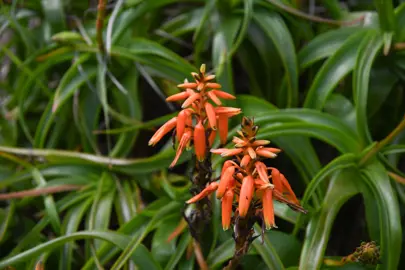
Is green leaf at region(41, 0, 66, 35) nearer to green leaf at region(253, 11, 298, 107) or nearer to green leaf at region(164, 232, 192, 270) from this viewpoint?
green leaf at region(253, 11, 298, 107)

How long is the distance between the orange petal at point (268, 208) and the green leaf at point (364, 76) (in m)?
0.33

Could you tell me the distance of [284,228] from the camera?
0.85 metres

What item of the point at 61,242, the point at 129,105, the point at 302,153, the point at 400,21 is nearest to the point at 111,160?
the point at 129,105

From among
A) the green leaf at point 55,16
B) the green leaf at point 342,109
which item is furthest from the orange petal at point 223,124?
the green leaf at point 55,16

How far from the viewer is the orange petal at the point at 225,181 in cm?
49

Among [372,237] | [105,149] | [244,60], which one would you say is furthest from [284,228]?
[105,149]

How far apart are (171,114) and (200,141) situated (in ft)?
1.05

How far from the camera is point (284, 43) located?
2.89 feet

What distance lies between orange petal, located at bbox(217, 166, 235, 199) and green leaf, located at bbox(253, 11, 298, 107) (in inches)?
15.5

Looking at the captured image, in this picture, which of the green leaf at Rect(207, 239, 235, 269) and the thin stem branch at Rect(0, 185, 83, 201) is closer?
the green leaf at Rect(207, 239, 235, 269)

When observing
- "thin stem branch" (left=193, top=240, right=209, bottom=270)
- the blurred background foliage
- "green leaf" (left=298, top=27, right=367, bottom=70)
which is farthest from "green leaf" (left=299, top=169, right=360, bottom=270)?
"green leaf" (left=298, top=27, right=367, bottom=70)

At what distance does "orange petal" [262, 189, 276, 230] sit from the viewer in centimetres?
48

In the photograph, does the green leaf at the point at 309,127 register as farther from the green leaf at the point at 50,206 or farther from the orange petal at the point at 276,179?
the green leaf at the point at 50,206

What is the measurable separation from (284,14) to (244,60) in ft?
0.37
